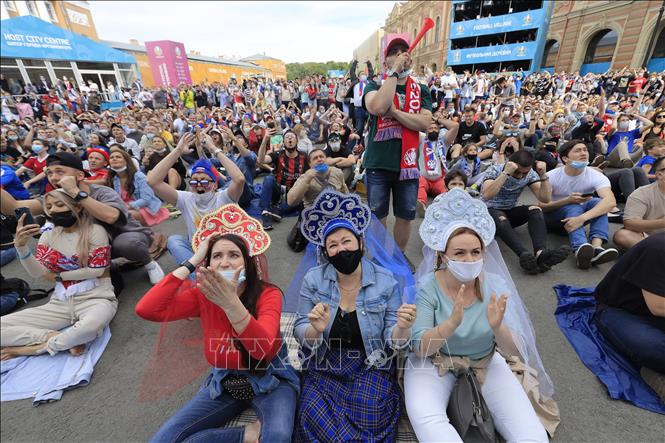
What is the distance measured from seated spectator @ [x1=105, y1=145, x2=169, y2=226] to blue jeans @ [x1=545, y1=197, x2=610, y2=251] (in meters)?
6.08

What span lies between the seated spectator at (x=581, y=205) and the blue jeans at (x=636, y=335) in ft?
4.51

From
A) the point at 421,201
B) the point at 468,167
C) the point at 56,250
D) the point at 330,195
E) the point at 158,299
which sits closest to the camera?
the point at 158,299

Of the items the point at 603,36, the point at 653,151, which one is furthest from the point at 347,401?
the point at 603,36

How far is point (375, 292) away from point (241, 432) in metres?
1.14

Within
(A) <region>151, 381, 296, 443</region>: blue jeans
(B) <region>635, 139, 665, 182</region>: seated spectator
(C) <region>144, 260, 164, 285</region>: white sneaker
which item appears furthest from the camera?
(B) <region>635, 139, 665, 182</region>: seated spectator

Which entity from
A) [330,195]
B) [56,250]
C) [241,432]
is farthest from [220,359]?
[56,250]

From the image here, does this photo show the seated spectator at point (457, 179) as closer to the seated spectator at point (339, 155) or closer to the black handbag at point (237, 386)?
the seated spectator at point (339, 155)

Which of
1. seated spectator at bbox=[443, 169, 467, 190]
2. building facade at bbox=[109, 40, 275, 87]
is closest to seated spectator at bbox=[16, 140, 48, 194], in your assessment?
seated spectator at bbox=[443, 169, 467, 190]

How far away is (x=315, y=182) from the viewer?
13.3ft

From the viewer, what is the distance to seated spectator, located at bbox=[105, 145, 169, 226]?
4.37 meters

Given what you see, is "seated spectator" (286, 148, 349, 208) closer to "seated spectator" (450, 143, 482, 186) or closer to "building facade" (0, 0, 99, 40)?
"seated spectator" (450, 143, 482, 186)

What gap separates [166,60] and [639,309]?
95.0 feet

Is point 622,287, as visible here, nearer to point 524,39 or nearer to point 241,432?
point 241,432

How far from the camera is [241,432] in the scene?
5.52ft
